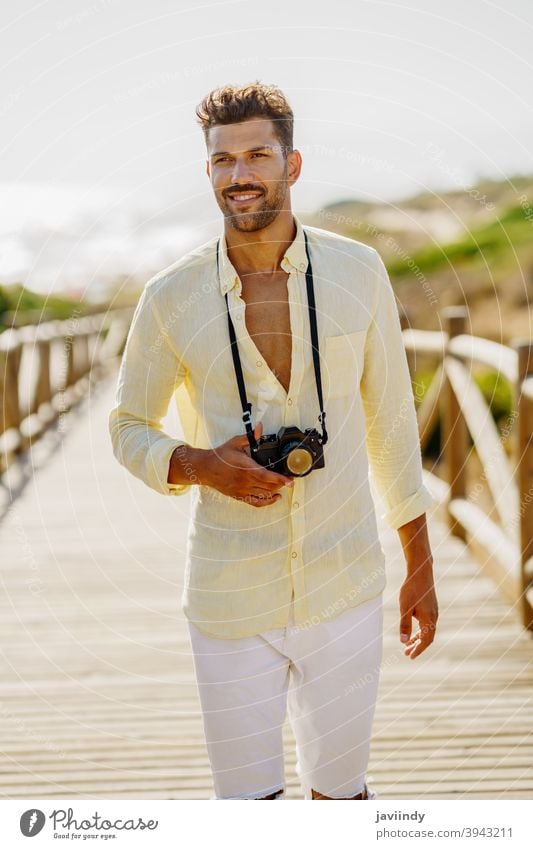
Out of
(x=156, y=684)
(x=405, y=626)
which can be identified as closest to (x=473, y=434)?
(x=156, y=684)

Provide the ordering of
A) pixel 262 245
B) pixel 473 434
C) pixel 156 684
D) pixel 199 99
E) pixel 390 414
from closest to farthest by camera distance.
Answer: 1. pixel 262 245
2. pixel 390 414
3. pixel 199 99
4. pixel 156 684
5. pixel 473 434

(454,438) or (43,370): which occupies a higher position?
(43,370)

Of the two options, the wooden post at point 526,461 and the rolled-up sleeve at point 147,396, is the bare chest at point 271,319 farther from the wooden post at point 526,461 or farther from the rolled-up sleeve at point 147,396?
the wooden post at point 526,461

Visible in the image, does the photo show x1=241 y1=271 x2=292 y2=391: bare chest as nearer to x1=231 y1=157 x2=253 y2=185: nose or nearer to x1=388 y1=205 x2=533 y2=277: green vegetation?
x1=231 y1=157 x2=253 y2=185: nose

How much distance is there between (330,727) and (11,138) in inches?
65.8

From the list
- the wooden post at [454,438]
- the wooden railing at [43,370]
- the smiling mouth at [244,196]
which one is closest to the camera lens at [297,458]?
the smiling mouth at [244,196]

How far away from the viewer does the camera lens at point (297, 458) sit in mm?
1646

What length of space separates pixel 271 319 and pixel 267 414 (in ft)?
0.49

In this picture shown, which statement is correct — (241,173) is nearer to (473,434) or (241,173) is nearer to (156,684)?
(156,684)

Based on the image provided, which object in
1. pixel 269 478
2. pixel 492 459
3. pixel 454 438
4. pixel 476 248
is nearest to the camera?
pixel 269 478

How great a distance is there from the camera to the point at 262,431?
5.55ft

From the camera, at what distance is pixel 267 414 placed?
5.65 ft

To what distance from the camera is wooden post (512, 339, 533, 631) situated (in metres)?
3.41
